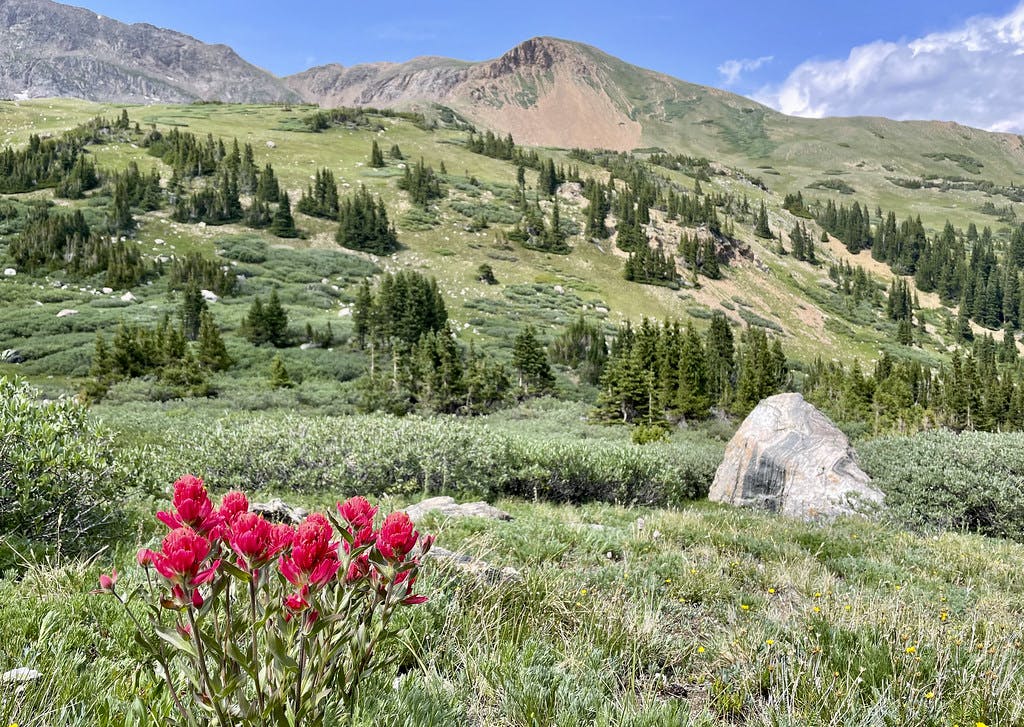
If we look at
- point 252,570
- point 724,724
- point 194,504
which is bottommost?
point 724,724

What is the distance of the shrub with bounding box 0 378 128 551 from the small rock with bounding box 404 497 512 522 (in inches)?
136

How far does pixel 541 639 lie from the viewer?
329 cm

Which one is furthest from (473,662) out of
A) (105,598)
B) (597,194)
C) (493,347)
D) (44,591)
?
(597,194)

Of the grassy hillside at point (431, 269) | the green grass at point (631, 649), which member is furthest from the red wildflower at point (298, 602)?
the grassy hillside at point (431, 269)

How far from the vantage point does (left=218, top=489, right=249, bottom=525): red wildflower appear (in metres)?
1.66

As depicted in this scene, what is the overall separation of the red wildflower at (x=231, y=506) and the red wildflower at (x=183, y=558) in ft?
0.80

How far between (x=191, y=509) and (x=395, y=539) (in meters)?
0.57

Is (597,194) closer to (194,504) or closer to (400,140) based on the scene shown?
(400,140)

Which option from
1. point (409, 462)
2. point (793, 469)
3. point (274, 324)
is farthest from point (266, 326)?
point (793, 469)

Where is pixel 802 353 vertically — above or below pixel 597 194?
below

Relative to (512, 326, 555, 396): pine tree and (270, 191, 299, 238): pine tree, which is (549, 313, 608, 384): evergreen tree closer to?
(512, 326, 555, 396): pine tree

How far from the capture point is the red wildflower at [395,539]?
1.57 meters

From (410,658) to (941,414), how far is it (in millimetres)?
38138

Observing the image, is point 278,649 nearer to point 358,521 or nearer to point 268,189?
point 358,521
